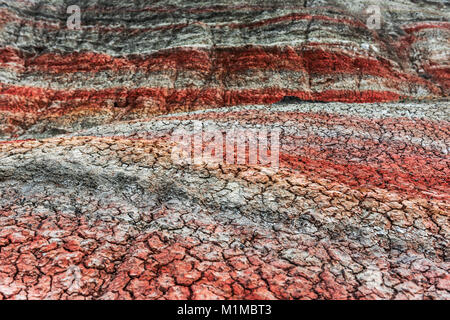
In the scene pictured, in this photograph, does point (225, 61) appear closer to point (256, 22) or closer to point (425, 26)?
point (256, 22)

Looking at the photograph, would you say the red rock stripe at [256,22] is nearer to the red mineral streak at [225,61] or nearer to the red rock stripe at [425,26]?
the red mineral streak at [225,61]

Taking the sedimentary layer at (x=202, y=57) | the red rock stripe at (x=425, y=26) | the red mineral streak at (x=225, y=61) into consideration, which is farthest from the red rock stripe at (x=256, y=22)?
the red rock stripe at (x=425, y=26)

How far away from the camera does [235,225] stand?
4.54m

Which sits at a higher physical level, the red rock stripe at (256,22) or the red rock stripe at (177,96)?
the red rock stripe at (256,22)

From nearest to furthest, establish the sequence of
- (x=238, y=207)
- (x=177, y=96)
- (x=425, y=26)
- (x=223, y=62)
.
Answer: (x=238, y=207) → (x=177, y=96) → (x=223, y=62) → (x=425, y=26)

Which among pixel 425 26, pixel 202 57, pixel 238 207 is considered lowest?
pixel 238 207

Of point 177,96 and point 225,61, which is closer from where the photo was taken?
point 177,96

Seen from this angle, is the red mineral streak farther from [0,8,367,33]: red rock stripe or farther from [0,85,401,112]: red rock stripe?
[0,8,367,33]: red rock stripe

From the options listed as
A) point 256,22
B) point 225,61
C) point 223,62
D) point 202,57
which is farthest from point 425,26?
point 202,57

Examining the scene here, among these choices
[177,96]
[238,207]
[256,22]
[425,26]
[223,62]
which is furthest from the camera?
[425,26]

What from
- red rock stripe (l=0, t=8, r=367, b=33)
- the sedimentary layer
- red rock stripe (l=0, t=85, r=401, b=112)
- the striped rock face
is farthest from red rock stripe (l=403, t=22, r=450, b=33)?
the striped rock face

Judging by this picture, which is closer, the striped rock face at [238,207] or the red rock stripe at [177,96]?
the striped rock face at [238,207]

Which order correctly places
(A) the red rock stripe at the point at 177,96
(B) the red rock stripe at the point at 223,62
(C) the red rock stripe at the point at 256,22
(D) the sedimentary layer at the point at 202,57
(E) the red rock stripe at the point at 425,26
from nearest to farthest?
1. (A) the red rock stripe at the point at 177,96
2. (D) the sedimentary layer at the point at 202,57
3. (B) the red rock stripe at the point at 223,62
4. (C) the red rock stripe at the point at 256,22
5. (E) the red rock stripe at the point at 425,26

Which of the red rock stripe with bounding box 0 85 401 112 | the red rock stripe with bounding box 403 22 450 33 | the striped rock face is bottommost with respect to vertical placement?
the striped rock face
